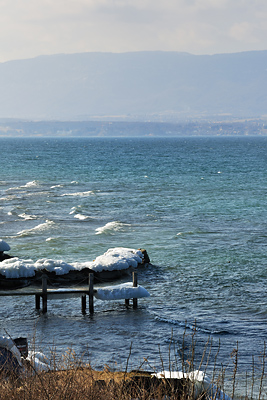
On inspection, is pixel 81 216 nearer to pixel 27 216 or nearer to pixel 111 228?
pixel 27 216

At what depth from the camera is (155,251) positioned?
3381 cm

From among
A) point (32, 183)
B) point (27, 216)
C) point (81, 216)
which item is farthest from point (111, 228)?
point (32, 183)

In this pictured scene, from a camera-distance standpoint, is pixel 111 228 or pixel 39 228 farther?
pixel 39 228

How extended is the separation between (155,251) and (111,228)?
7915 millimetres

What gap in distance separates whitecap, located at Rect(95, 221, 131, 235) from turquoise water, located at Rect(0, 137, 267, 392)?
0.08 meters

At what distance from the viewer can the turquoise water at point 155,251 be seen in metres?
19.6

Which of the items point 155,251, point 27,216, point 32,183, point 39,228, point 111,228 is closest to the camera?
point 155,251

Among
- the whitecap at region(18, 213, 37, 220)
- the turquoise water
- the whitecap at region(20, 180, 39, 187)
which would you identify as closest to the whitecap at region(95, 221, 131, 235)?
the turquoise water

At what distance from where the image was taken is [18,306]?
934 inches

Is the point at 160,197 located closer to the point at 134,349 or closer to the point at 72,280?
the point at 72,280

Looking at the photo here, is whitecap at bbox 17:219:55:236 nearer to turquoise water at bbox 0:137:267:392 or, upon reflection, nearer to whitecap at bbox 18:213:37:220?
turquoise water at bbox 0:137:267:392

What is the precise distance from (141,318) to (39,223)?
931 inches

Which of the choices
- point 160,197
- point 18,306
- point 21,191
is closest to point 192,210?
point 160,197

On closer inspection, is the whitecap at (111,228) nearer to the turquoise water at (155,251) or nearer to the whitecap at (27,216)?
the turquoise water at (155,251)
